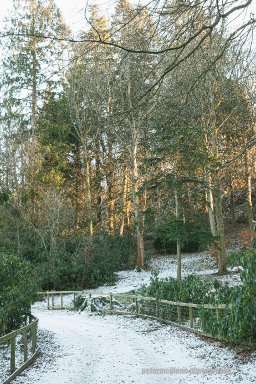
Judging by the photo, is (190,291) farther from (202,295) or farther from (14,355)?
(14,355)

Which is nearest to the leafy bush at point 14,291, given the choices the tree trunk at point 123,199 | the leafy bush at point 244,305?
the leafy bush at point 244,305

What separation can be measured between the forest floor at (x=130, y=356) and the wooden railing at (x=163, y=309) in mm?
313

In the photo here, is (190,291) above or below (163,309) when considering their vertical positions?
above

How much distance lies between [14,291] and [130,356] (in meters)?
3.27

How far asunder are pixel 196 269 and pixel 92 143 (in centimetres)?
1245

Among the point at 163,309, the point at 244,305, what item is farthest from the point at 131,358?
the point at 163,309

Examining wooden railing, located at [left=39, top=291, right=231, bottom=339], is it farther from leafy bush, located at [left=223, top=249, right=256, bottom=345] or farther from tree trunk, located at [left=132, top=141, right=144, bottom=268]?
tree trunk, located at [left=132, top=141, right=144, bottom=268]

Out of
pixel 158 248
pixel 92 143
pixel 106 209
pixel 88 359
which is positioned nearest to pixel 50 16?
pixel 92 143

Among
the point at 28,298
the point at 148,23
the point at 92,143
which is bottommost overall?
the point at 28,298

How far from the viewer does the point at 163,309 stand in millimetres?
12484

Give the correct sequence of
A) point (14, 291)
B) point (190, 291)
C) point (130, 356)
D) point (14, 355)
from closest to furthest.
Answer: point (14, 355) < point (130, 356) < point (14, 291) < point (190, 291)

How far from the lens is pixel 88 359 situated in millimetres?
8289

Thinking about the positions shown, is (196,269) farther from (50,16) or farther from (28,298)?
(50,16)

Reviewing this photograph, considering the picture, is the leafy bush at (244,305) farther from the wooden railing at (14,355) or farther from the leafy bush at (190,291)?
the wooden railing at (14,355)
